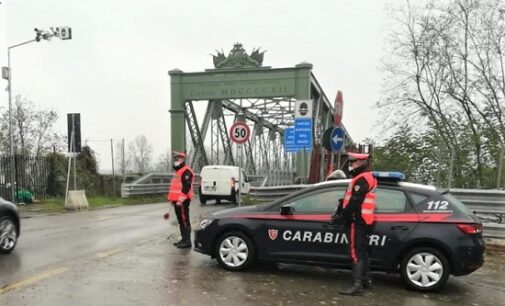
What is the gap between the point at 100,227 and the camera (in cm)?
1270

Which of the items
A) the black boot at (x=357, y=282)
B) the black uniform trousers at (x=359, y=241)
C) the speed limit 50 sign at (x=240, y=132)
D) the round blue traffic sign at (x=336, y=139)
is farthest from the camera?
the speed limit 50 sign at (x=240, y=132)

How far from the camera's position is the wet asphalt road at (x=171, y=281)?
5.95 m

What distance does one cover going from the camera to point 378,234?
270 inches

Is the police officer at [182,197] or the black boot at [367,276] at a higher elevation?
the police officer at [182,197]

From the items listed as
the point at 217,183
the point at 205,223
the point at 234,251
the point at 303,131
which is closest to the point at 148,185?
the point at 217,183

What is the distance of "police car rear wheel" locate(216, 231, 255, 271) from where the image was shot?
7445mm

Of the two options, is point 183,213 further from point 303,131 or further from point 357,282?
point 303,131

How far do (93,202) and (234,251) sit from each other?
15355 mm

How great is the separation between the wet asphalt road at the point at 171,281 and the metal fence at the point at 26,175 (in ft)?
35.4

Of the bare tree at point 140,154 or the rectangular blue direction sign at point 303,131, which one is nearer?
the rectangular blue direction sign at point 303,131

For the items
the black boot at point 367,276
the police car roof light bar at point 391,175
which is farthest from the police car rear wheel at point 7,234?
the police car roof light bar at point 391,175

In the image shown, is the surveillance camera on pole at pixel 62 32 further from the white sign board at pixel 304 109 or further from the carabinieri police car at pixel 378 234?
the carabinieri police car at pixel 378 234

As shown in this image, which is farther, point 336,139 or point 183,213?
point 336,139

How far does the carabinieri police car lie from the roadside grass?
40.0 feet
